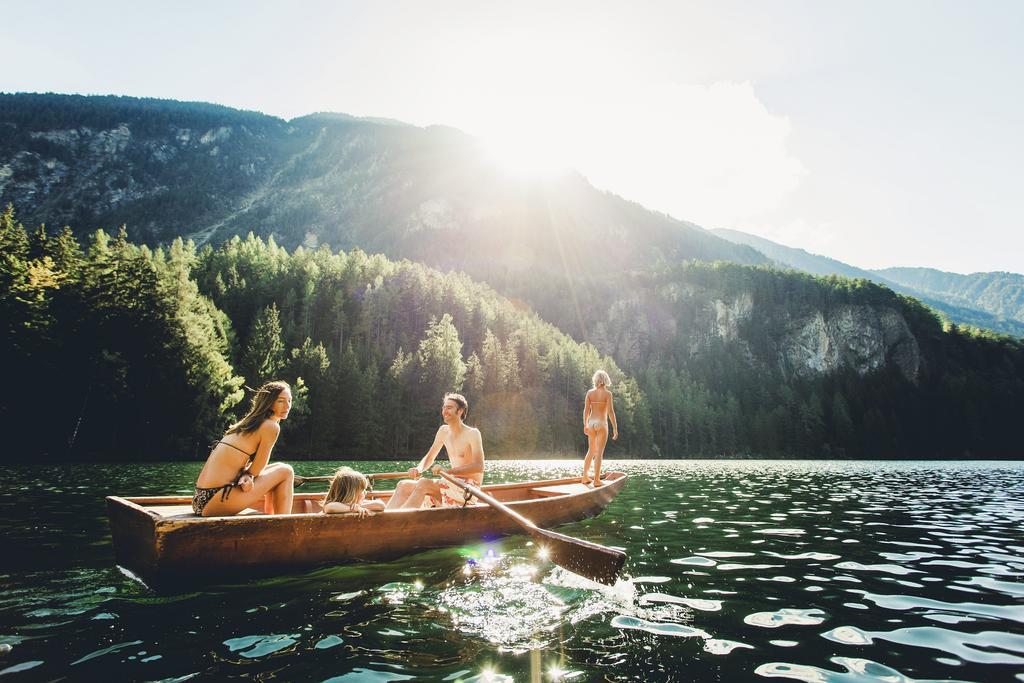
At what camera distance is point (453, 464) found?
10336mm

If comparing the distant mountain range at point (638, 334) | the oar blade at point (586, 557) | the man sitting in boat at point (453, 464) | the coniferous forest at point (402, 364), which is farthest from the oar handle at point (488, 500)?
the distant mountain range at point (638, 334)

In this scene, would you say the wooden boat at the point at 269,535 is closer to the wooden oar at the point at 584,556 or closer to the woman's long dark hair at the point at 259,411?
the woman's long dark hair at the point at 259,411

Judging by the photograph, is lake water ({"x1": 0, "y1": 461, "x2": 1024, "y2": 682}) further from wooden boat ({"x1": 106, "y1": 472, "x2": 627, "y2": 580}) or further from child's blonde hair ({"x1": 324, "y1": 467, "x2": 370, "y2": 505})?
child's blonde hair ({"x1": 324, "y1": 467, "x2": 370, "y2": 505})

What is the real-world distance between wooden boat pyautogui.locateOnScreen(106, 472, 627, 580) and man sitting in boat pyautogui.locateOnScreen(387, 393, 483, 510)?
2.41 feet

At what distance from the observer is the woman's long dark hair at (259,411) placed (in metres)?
6.82

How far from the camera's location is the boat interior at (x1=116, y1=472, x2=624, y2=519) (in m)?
7.84

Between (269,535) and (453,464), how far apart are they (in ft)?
13.0

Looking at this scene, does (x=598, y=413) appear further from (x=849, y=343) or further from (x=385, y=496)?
(x=849, y=343)

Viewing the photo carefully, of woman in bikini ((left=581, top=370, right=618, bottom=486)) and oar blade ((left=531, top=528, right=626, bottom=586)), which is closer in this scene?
oar blade ((left=531, top=528, right=626, bottom=586))

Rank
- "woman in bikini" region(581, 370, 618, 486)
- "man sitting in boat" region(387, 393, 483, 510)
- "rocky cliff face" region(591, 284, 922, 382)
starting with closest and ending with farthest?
"man sitting in boat" region(387, 393, 483, 510) → "woman in bikini" region(581, 370, 618, 486) → "rocky cliff face" region(591, 284, 922, 382)

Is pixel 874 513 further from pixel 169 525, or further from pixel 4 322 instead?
pixel 4 322

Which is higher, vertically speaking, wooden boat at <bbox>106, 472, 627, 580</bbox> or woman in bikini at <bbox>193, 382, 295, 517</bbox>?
woman in bikini at <bbox>193, 382, 295, 517</bbox>

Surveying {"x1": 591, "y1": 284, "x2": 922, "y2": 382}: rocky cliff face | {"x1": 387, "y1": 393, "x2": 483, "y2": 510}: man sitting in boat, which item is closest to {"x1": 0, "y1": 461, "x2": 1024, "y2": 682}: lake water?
{"x1": 387, "y1": 393, "x2": 483, "y2": 510}: man sitting in boat

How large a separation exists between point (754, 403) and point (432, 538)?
135771mm
